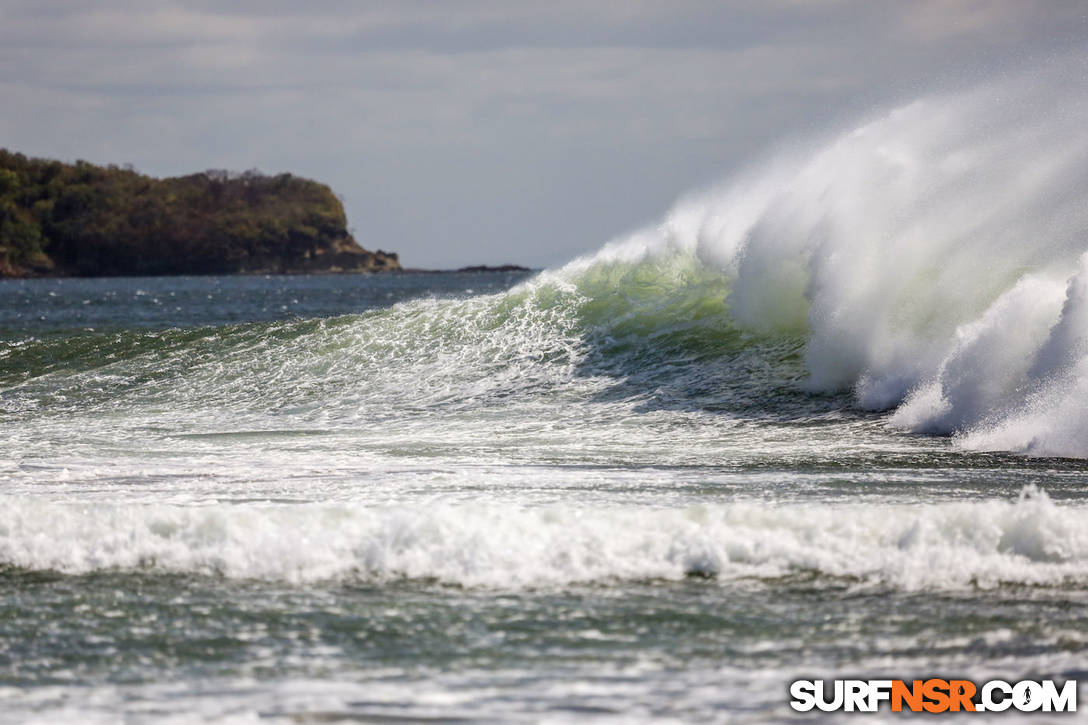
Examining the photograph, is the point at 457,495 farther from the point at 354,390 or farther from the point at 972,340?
the point at 354,390

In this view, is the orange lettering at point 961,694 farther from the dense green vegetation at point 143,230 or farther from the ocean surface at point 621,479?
the dense green vegetation at point 143,230

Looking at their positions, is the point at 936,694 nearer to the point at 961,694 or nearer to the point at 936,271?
the point at 961,694

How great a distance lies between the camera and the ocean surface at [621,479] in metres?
5.58

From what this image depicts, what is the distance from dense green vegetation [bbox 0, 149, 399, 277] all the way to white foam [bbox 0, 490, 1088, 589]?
166270 millimetres

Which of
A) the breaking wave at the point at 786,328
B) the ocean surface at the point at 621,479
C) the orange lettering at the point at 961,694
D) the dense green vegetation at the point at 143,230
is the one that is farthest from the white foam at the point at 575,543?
the dense green vegetation at the point at 143,230

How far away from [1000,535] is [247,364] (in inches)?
526

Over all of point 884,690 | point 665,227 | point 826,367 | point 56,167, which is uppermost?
point 56,167

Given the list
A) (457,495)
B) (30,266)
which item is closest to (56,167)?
(30,266)

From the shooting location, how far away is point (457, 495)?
891 cm

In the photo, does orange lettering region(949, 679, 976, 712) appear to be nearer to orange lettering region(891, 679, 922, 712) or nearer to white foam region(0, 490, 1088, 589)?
orange lettering region(891, 679, 922, 712)

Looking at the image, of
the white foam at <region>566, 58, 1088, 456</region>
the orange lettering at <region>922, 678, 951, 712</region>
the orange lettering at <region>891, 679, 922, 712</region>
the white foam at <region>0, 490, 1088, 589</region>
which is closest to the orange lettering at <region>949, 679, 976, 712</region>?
the orange lettering at <region>922, 678, 951, 712</region>

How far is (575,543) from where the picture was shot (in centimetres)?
725

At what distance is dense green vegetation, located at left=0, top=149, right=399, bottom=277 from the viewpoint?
166250 mm

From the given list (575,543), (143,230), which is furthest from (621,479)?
(143,230)
